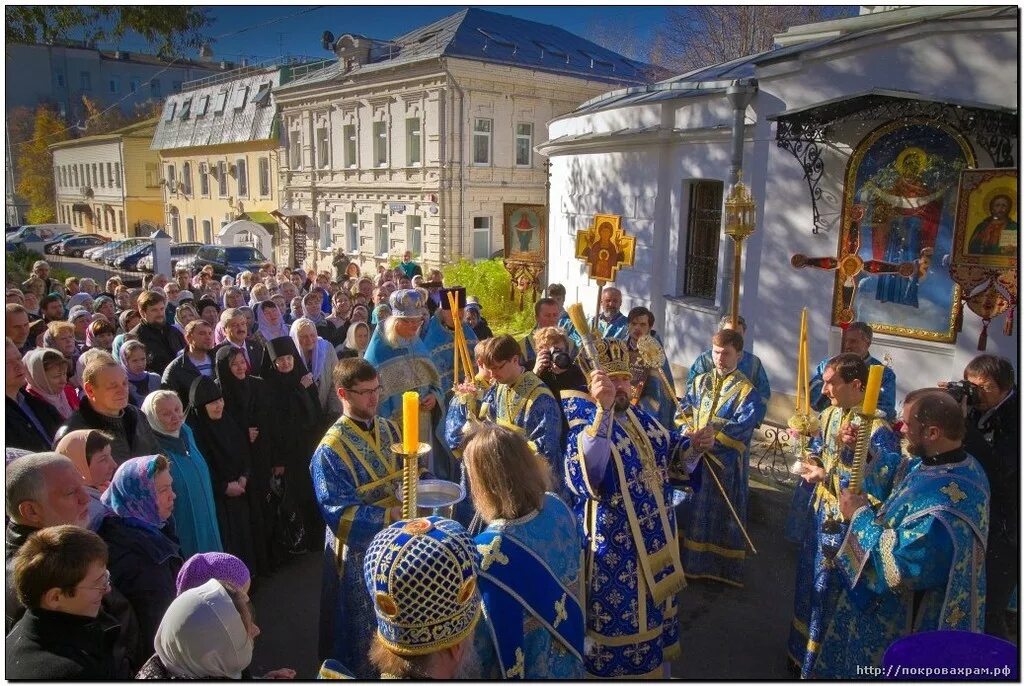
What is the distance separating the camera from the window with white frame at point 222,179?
35312 millimetres

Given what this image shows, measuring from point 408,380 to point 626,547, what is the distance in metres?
2.75

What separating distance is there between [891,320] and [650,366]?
3985 millimetres

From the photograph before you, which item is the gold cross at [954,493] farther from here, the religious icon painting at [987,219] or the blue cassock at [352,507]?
the religious icon painting at [987,219]

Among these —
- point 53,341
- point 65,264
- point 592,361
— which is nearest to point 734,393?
point 592,361

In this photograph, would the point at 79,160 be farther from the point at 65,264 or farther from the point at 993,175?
the point at 993,175

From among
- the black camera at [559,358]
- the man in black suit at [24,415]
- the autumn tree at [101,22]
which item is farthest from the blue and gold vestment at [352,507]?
the autumn tree at [101,22]

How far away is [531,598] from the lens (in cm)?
252

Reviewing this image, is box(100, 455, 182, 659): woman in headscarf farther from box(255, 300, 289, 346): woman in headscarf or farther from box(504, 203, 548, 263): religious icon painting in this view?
box(504, 203, 548, 263): religious icon painting

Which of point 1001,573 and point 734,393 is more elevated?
point 734,393

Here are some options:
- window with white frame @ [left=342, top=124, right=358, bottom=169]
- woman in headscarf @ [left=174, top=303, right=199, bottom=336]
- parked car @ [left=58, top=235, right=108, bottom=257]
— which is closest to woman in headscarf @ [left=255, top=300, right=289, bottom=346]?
woman in headscarf @ [left=174, top=303, right=199, bottom=336]

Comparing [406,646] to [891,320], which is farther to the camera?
[891,320]

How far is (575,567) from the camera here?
2.70 meters

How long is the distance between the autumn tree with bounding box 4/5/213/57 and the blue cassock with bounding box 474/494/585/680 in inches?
256

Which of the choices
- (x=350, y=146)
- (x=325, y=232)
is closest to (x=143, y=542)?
(x=350, y=146)
